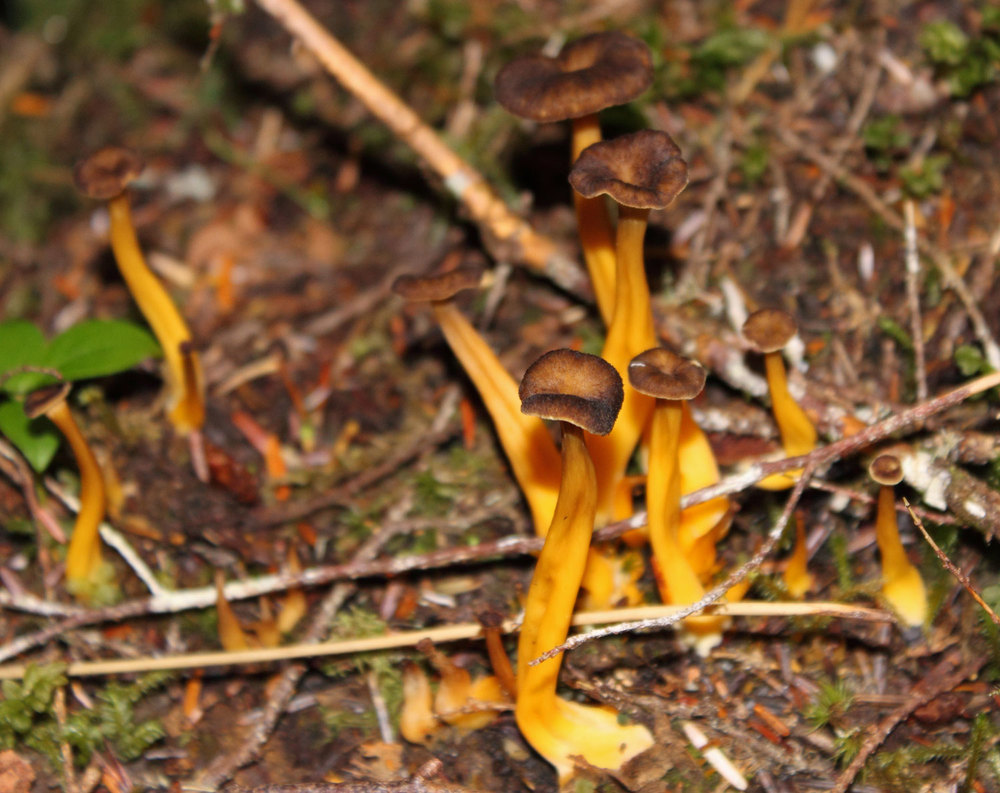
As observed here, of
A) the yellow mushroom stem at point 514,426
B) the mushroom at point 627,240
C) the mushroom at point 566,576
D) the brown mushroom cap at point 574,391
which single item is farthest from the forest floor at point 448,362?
the brown mushroom cap at point 574,391

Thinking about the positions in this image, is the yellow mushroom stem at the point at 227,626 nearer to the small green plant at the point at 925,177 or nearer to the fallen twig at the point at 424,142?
the fallen twig at the point at 424,142

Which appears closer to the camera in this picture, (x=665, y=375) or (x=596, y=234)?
(x=665, y=375)

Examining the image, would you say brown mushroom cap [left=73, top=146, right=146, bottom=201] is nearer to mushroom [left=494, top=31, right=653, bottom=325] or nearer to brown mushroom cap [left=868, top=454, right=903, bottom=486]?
mushroom [left=494, top=31, right=653, bottom=325]

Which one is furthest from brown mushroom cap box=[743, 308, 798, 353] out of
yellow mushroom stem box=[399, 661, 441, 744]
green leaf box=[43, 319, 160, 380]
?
green leaf box=[43, 319, 160, 380]

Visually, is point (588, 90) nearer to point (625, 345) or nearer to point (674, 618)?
point (625, 345)

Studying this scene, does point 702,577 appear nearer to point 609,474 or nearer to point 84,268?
point 609,474

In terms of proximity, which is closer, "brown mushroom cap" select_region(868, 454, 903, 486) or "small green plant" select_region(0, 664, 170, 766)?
"brown mushroom cap" select_region(868, 454, 903, 486)

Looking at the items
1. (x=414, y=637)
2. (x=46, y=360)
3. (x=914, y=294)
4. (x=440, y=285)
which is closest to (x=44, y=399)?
(x=46, y=360)

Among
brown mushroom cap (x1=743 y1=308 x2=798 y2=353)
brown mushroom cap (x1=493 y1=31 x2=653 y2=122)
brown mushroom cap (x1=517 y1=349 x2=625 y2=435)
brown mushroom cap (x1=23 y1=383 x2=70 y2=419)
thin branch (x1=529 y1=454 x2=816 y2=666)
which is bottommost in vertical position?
thin branch (x1=529 y1=454 x2=816 y2=666)
